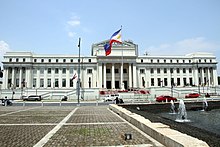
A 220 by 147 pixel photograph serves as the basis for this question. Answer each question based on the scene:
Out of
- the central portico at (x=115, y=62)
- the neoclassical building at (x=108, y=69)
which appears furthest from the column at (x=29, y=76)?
the central portico at (x=115, y=62)

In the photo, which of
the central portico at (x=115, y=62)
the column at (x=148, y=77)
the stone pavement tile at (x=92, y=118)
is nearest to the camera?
the stone pavement tile at (x=92, y=118)

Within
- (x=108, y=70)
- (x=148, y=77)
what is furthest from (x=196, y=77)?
(x=108, y=70)

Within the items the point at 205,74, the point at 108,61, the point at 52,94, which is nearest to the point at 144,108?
the point at 52,94

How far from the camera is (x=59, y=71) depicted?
8031cm

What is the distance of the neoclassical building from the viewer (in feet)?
252

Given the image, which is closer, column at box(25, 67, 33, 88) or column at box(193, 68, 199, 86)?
column at box(25, 67, 33, 88)

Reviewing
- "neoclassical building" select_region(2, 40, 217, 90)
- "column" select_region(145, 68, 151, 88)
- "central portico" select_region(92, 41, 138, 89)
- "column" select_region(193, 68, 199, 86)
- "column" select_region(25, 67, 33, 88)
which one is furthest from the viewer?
"column" select_region(193, 68, 199, 86)

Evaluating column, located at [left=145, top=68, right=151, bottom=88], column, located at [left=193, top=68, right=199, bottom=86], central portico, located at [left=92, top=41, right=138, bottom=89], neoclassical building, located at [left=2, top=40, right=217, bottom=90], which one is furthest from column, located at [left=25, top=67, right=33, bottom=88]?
column, located at [left=193, top=68, right=199, bottom=86]

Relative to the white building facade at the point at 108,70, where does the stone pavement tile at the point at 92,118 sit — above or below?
below

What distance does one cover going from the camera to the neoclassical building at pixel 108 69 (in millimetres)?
76938

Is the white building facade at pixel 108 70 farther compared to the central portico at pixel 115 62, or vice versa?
the white building facade at pixel 108 70

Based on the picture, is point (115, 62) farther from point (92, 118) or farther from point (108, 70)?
point (92, 118)

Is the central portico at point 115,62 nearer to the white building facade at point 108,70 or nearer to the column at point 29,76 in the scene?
the white building facade at point 108,70

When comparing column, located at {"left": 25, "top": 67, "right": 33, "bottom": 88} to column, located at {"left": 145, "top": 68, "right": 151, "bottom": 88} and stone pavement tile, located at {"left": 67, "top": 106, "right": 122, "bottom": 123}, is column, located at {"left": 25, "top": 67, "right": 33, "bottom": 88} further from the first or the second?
stone pavement tile, located at {"left": 67, "top": 106, "right": 122, "bottom": 123}
